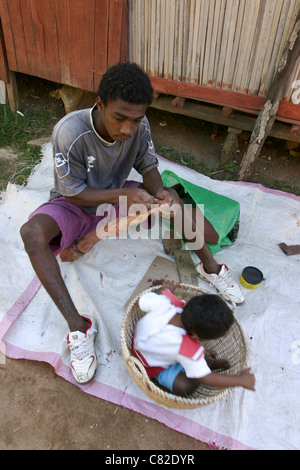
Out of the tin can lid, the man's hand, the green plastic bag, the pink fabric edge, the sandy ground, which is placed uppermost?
the man's hand

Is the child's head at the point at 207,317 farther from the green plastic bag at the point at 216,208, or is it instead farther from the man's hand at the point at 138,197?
the green plastic bag at the point at 216,208

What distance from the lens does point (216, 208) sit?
234 cm

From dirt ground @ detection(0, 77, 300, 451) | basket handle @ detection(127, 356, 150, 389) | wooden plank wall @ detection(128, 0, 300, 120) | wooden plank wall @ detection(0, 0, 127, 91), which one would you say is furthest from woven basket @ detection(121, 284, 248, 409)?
wooden plank wall @ detection(0, 0, 127, 91)

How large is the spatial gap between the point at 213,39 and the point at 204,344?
232 centimetres

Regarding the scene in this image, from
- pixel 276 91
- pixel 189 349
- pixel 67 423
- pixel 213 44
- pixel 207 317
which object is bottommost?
pixel 67 423

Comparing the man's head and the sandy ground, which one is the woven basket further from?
the man's head

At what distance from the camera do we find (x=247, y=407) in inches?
67.1

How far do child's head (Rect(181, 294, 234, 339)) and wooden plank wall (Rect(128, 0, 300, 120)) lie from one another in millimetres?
1994

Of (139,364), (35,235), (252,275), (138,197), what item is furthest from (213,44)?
(139,364)

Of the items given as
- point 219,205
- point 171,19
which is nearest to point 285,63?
point 171,19

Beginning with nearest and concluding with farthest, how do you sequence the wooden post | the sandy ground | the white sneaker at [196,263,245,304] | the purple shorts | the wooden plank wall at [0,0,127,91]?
the sandy ground < the purple shorts < the white sneaker at [196,263,245,304] < the wooden post < the wooden plank wall at [0,0,127,91]

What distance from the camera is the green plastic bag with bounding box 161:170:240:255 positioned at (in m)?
2.30

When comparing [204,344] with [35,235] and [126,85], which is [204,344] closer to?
[35,235]
